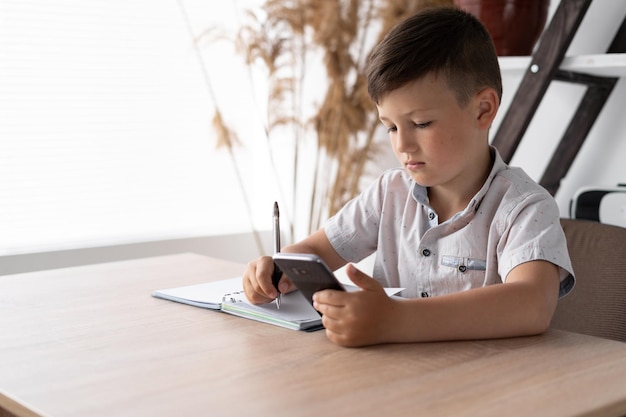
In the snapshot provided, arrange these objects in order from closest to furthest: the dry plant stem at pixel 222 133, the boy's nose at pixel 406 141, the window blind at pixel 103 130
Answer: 1. the boy's nose at pixel 406 141
2. the window blind at pixel 103 130
3. the dry plant stem at pixel 222 133

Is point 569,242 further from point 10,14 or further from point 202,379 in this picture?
point 10,14

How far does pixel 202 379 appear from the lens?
3.15ft

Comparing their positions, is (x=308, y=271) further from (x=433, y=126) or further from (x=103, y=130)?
(x=103, y=130)

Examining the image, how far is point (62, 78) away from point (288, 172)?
3.70ft

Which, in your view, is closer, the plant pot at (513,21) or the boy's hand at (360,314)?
the boy's hand at (360,314)

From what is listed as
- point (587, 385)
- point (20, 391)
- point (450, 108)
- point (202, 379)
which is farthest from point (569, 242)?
point (20, 391)

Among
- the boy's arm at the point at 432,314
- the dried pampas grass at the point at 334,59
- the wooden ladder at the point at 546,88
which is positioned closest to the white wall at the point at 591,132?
the wooden ladder at the point at 546,88

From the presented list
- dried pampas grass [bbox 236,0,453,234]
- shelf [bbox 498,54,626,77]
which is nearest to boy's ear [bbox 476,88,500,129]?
shelf [bbox 498,54,626,77]

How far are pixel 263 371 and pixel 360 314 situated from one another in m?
0.17

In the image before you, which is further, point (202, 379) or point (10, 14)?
point (10, 14)

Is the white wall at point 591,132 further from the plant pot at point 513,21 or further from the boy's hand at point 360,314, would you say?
the boy's hand at point 360,314

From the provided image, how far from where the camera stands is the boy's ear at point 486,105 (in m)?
1.40

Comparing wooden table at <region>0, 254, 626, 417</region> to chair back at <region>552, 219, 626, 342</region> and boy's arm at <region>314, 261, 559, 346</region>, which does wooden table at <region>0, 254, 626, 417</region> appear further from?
chair back at <region>552, 219, 626, 342</region>

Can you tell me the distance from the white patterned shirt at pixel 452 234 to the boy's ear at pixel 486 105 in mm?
82
